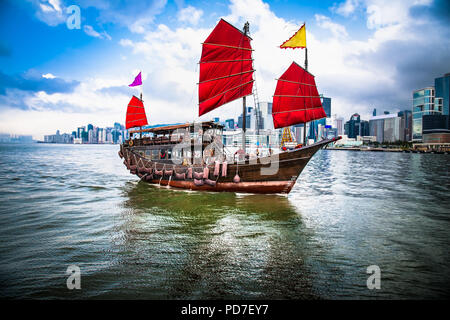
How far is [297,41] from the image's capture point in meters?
14.1

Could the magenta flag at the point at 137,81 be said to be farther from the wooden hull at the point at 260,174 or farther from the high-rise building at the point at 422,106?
the high-rise building at the point at 422,106

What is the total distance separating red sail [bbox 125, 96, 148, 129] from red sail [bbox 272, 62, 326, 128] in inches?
631

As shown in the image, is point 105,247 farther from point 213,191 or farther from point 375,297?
point 213,191

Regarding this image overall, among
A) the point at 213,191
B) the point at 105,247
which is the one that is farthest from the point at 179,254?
the point at 213,191

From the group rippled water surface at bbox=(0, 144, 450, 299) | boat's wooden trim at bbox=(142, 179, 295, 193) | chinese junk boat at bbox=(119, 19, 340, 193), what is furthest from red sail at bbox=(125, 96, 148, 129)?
rippled water surface at bbox=(0, 144, 450, 299)

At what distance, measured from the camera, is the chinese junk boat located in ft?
47.8

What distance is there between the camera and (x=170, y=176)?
57.1ft

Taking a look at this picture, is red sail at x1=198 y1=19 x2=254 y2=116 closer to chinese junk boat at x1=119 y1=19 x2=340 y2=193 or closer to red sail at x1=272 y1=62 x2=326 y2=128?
chinese junk boat at x1=119 y1=19 x2=340 y2=193

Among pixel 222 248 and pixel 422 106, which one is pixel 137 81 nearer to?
pixel 222 248

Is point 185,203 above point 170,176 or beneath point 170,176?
beneath

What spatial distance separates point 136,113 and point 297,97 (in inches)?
717

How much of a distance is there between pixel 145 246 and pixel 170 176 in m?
10.2

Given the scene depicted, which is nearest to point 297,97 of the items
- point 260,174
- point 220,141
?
point 260,174

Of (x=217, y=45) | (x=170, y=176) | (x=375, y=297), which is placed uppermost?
(x=217, y=45)
